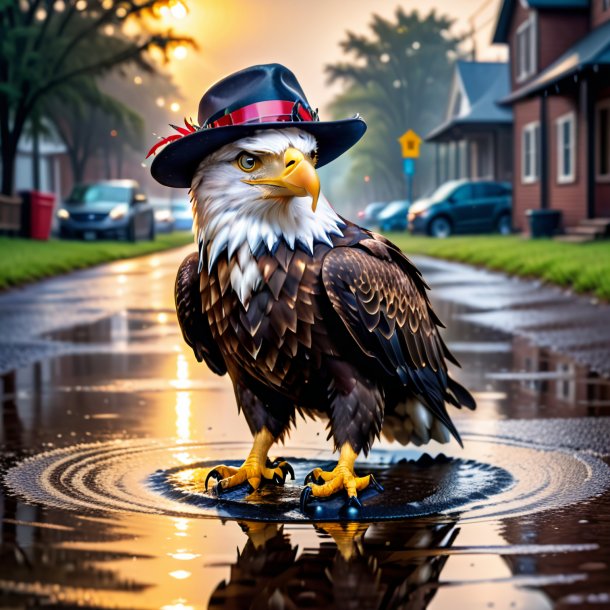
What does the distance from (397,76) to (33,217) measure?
46428mm

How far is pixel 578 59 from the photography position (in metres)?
28.8

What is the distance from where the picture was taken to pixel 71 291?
1870 centimetres

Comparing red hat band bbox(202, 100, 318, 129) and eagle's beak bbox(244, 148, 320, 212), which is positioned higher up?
red hat band bbox(202, 100, 318, 129)

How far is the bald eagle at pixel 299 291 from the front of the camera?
463cm

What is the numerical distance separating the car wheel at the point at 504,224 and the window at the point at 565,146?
7.20 metres

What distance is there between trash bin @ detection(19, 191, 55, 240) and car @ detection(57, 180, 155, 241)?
5.99ft

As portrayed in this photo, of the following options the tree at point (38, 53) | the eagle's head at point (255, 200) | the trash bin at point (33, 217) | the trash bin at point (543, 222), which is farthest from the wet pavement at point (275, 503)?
the tree at point (38, 53)

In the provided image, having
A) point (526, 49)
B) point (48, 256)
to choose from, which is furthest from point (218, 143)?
point (526, 49)

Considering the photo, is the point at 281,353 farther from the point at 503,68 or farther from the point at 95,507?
the point at 503,68

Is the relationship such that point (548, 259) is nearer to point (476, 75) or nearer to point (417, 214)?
point (417, 214)

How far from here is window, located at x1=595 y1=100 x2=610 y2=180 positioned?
95.6ft

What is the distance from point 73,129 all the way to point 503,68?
1831 centimetres

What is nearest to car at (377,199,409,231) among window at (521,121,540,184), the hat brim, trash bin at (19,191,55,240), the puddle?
window at (521,121,540,184)

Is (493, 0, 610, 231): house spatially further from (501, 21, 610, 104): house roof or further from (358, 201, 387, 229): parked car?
(358, 201, 387, 229): parked car
